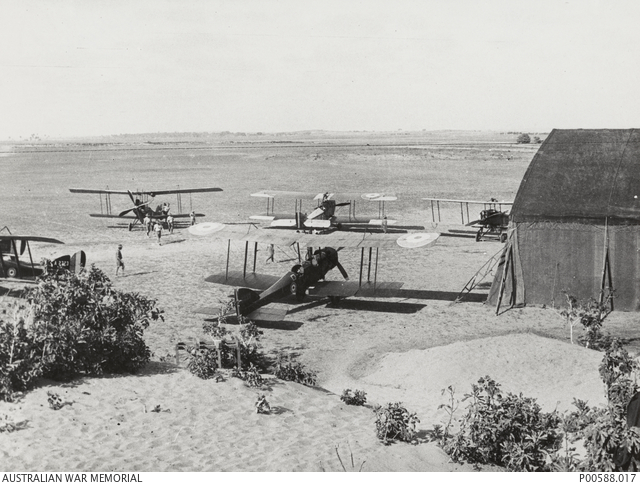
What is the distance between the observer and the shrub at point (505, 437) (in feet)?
31.2

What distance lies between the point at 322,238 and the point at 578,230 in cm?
794

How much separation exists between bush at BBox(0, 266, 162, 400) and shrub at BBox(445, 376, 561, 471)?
6.40 metres

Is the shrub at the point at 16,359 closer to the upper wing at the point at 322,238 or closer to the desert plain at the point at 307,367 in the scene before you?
the desert plain at the point at 307,367

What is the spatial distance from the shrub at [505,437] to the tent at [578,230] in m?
10.2

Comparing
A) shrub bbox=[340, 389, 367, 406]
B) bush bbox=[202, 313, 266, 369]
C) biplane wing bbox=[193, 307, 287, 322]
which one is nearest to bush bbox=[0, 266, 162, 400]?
bush bbox=[202, 313, 266, 369]

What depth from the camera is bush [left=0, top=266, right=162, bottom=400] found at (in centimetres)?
1117

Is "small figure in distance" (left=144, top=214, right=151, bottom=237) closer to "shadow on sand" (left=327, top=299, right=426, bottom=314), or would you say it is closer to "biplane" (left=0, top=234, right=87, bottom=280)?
"biplane" (left=0, top=234, right=87, bottom=280)

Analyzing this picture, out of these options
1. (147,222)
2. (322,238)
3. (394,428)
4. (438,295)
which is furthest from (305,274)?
(147,222)

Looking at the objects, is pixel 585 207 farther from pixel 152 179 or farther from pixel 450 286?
pixel 152 179

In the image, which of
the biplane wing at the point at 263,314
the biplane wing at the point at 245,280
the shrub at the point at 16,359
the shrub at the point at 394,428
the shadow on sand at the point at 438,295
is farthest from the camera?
the shadow on sand at the point at 438,295

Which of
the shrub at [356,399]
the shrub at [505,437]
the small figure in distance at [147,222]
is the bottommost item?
the shrub at [356,399]

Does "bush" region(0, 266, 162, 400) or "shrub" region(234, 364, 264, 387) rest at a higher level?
"bush" region(0, 266, 162, 400)

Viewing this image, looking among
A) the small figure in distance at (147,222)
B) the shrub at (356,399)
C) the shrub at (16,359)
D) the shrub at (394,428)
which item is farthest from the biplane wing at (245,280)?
the small figure in distance at (147,222)

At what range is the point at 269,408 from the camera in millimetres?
11180
